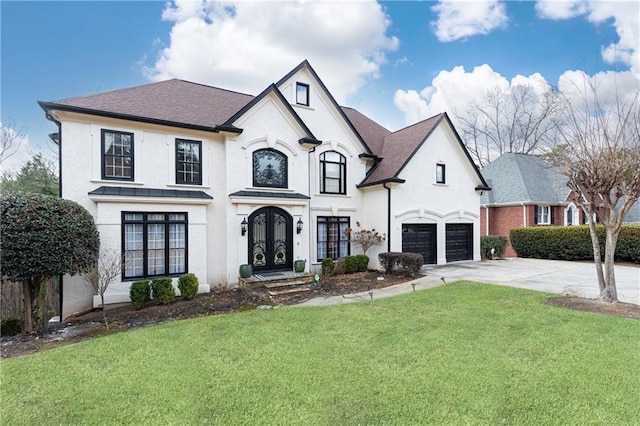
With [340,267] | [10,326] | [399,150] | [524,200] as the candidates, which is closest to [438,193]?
[399,150]

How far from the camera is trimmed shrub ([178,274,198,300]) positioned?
977 centimetres

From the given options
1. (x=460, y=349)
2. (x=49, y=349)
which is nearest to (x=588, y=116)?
(x=460, y=349)

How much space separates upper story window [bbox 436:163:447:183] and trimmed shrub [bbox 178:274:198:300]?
12733 mm

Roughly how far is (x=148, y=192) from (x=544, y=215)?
2501 centimetres

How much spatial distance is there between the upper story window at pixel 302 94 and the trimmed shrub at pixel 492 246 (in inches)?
509

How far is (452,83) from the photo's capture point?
26.8m

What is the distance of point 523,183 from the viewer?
21875mm

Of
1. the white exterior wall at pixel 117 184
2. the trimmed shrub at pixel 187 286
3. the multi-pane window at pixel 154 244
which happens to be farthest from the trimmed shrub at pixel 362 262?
the multi-pane window at pixel 154 244

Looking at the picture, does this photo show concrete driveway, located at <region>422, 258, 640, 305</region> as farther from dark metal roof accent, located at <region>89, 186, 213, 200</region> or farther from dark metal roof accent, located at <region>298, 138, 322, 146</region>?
dark metal roof accent, located at <region>89, 186, 213, 200</region>

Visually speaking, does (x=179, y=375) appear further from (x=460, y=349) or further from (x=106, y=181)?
(x=106, y=181)

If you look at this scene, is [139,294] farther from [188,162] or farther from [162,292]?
[188,162]

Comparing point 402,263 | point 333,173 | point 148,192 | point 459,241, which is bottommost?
point 402,263

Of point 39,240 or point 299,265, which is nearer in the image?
point 39,240

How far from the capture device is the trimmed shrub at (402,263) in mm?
Answer: 12587
